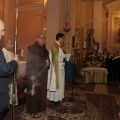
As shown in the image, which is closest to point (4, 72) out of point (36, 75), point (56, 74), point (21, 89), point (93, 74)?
point (36, 75)

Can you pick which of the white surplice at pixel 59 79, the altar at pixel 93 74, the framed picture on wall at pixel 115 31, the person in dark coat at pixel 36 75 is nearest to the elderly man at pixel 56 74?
the white surplice at pixel 59 79

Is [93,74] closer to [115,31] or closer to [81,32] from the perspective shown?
[81,32]

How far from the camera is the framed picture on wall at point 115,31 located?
45.3 ft

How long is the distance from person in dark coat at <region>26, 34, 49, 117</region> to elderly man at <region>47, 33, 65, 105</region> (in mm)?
593

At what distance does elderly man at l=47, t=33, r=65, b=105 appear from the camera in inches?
224

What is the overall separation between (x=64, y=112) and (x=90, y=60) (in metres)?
6.88

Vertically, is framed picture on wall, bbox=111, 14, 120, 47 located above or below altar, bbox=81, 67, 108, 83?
above

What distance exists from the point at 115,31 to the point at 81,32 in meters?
2.13

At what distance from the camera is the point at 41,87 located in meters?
5.00

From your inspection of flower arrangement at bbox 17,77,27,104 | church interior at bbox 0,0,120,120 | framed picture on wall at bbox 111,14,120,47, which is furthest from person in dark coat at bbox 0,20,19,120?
framed picture on wall at bbox 111,14,120,47

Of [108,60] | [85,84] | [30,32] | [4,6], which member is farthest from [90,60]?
[4,6]

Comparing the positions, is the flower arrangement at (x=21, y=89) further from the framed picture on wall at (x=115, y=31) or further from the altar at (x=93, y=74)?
the framed picture on wall at (x=115, y=31)

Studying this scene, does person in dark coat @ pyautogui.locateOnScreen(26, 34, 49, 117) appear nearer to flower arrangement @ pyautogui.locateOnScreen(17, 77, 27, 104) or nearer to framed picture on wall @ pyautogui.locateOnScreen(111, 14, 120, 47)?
flower arrangement @ pyautogui.locateOnScreen(17, 77, 27, 104)

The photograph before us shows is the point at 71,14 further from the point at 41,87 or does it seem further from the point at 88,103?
the point at 41,87
